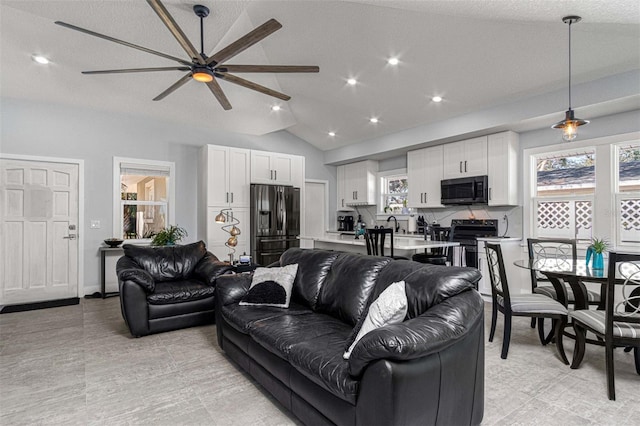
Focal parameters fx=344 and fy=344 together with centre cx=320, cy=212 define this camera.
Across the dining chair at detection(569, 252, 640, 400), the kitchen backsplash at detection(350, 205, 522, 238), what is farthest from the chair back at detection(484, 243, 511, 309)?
the kitchen backsplash at detection(350, 205, 522, 238)

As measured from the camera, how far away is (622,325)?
2.41 meters

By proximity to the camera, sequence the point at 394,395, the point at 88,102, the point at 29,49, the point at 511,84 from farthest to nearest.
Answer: the point at 88,102 < the point at 511,84 < the point at 29,49 < the point at 394,395

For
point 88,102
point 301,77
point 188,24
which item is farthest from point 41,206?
point 301,77

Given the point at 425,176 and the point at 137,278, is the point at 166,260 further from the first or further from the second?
the point at 425,176

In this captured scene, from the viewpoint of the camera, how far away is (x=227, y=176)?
6.09 m

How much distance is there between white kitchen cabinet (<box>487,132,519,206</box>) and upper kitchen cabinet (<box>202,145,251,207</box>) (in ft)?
13.4

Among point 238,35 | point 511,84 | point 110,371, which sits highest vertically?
point 238,35

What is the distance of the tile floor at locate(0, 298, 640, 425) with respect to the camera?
215 cm

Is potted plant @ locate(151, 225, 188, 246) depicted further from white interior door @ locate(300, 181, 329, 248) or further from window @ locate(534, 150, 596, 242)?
window @ locate(534, 150, 596, 242)

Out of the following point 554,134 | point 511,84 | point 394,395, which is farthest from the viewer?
point 554,134

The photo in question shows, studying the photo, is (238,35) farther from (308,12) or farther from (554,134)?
(554,134)

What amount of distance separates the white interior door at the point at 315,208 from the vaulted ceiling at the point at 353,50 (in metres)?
2.69

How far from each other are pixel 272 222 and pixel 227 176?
114 cm

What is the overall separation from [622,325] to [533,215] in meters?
2.95
